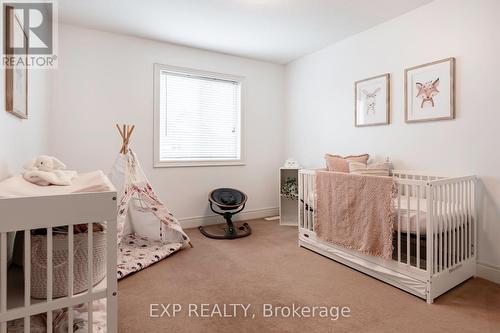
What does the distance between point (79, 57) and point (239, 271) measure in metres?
2.86

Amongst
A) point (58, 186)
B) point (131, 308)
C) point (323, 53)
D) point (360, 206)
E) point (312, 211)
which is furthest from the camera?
point (323, 53)

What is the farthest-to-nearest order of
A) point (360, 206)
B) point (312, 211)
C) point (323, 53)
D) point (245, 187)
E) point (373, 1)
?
point (245, 187)
point (323, 53)
point (312, 211)
point (373, 1)
point (360, 206)


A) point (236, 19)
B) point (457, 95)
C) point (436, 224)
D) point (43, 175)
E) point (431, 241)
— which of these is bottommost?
point (431, 241)

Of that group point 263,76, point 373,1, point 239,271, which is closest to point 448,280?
point 239,271

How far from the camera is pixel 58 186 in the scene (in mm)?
1295

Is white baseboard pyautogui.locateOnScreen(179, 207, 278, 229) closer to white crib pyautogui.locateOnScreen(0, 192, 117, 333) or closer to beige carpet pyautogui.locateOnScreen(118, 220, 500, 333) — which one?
beige carpet pyautogui.locateOnScreen(118, 220, 500, 333)

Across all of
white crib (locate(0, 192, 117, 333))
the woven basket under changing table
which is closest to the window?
the woven basket under changing table

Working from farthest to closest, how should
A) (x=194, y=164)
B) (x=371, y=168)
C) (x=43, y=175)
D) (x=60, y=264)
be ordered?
(x=194, y=164) < (x=371, y=168) < (x=43, y=175) < (x=60, y=264)

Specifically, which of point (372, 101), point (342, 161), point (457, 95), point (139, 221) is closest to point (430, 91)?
point (457, 95)

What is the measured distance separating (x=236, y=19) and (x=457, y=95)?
7.24 feet

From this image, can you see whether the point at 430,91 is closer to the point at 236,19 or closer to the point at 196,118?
the point at 236,19

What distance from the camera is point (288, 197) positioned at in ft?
13.1

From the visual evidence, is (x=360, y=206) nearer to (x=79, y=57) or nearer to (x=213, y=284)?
(x=213, y=284)

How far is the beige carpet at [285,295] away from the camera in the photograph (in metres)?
1.62
